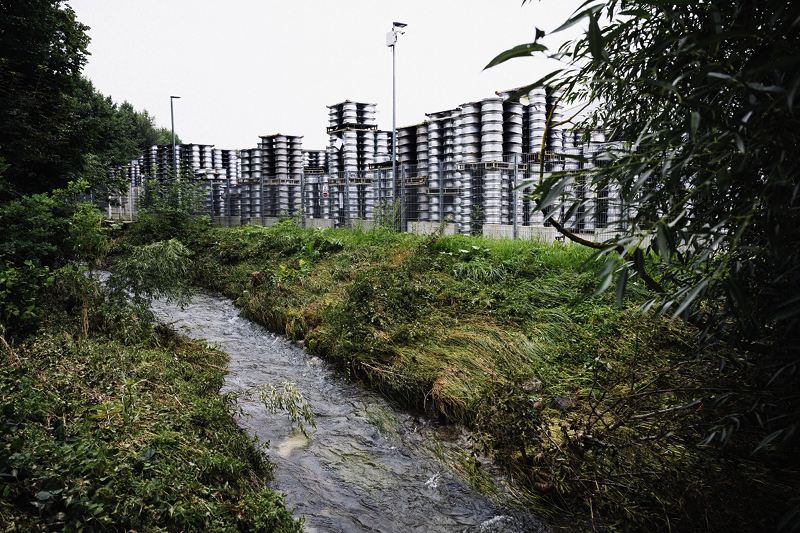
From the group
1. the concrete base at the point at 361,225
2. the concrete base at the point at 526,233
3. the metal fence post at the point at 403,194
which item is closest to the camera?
the concrete base at the point at 526,233

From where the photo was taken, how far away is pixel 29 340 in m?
4.39

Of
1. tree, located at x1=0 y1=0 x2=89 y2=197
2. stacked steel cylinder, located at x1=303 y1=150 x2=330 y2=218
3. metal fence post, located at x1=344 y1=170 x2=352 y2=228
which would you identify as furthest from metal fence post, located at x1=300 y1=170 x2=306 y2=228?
tree, located at x1=0 y1=0 x2=89 y2=197

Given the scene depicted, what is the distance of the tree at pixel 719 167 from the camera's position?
1.53 metres

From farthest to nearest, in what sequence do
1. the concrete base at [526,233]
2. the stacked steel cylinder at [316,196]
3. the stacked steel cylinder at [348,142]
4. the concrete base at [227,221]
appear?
the concrete base at [227,221], the stacked steel cylinder at [316,196], the stacked steel cylinder at [348,142], the concrete base at [526,233]

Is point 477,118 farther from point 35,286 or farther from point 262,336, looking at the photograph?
point 35,286

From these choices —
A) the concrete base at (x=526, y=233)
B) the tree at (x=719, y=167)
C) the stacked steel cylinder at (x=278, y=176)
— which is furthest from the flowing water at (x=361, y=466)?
the stacked steel cylinder at (x=278, y=176)

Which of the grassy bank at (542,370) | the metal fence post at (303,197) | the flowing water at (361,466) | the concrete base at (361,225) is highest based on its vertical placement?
the metal fence post at (303,197)

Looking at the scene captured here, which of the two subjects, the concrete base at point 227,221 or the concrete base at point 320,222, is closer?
the concrete base at point 320,222

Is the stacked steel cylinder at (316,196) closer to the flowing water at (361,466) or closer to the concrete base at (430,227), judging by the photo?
the concrete base at (430,227)

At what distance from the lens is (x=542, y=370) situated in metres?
5.04

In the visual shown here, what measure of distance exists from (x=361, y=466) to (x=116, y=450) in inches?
82.8

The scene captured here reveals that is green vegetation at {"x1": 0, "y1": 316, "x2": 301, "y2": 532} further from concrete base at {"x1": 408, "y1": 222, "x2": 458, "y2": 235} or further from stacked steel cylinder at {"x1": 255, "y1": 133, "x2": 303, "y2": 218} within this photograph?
stacked steel cylinder at {"x1": 255, "y1": 133, "x2": 303, "y2": 218}

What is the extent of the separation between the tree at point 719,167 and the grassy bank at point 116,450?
239 cm

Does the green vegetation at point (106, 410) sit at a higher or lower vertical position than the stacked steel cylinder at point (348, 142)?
lower
